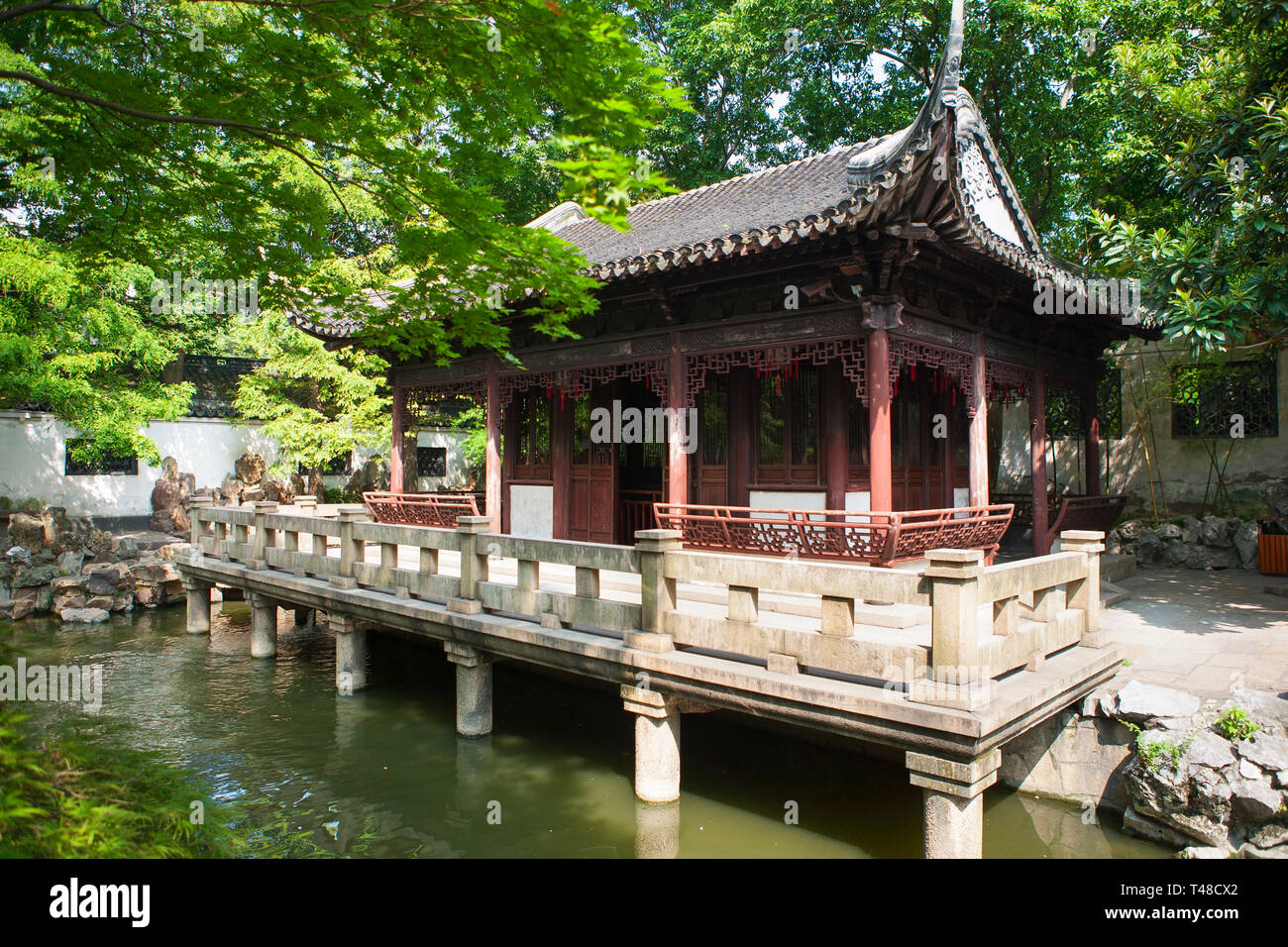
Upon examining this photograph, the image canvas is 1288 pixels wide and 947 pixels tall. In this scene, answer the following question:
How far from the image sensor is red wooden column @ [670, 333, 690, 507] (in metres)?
8.79

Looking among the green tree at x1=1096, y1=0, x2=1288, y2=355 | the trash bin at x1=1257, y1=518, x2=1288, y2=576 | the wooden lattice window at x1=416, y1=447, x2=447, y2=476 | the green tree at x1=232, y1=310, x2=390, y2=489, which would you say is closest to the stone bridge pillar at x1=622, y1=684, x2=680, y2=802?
the green tree at x1=1096, y1=0, x2=1288, y2=355

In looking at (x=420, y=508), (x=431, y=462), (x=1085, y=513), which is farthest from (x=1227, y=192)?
(x=431, y=462)

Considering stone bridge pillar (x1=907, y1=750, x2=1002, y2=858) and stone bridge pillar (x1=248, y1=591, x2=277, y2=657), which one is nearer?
stone bridge pillar (x1=907, y1=750, x2=1002, y2=858)

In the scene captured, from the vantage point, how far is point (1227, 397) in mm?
12664

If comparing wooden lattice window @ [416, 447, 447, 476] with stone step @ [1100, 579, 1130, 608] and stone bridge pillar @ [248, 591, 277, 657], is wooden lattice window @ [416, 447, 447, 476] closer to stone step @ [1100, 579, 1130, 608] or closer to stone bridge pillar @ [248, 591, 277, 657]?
stone bridge pillar @ [248, 591, 277, 657]

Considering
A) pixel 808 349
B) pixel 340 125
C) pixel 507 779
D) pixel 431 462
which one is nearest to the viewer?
pixel 340 125

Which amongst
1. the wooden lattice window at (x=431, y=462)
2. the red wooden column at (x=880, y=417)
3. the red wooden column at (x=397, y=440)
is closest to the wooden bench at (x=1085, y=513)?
the red wooden column at (x=880, y=417)

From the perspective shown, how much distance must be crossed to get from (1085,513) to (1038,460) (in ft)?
3.71

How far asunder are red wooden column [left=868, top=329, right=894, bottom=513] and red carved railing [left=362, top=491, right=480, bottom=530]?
5749 mm

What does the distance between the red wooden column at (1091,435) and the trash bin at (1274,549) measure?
2096mm

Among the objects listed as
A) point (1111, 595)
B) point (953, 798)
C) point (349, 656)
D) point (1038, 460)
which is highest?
point (1038, 460)

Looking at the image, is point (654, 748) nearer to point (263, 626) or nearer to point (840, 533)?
point (840, 533)
